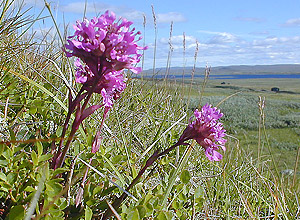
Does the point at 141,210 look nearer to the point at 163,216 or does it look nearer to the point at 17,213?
the point at 163,216

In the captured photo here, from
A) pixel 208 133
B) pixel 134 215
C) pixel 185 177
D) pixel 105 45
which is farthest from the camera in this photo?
pixel 185 177

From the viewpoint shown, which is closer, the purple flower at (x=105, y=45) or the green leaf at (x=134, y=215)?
the purple flower at (x=105, y=45)

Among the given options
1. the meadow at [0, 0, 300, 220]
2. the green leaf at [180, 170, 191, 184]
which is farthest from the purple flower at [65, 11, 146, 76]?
the green leaf at [180, 170, 191, 184]

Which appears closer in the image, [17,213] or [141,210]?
[17,213]

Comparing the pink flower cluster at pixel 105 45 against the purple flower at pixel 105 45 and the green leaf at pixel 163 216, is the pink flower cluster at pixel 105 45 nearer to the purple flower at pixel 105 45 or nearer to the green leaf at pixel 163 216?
the purple flower at pixel 105 45

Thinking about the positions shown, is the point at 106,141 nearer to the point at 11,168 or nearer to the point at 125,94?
the point at 11,168

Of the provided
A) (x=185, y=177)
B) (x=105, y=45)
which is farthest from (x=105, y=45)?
(x=185, y=177)

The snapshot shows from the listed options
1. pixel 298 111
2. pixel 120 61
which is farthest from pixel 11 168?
pixel 298 111

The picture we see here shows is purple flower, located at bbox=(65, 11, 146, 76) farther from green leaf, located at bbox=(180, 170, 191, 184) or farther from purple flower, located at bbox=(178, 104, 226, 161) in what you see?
green leaf, located at bbox=(180, 170, 191, 184)

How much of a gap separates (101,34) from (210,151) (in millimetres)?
697

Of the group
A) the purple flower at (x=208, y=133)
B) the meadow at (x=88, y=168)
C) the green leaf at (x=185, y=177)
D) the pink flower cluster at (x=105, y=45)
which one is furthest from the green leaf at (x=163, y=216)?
the pink flower cluster at (x=105, y=45)

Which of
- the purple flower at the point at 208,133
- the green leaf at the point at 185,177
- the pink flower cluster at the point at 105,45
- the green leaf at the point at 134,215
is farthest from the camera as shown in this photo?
the green leaf at the point at 185,177

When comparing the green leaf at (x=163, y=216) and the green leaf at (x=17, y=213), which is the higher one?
the green leaf at (x=17, y=213)

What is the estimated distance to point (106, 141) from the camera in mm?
2352
